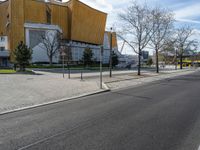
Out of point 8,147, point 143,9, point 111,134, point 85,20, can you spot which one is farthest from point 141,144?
point 85,20

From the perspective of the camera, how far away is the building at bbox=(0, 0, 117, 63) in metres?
56.4

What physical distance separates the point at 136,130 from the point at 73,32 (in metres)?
67.3

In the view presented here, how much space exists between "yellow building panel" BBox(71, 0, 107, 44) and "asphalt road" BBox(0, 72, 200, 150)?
213 ft

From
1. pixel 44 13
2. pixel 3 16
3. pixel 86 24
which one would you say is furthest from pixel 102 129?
pixel 86 24

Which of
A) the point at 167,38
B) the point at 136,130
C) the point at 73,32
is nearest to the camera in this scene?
the point at 136,130

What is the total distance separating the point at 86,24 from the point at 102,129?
72.6 meters

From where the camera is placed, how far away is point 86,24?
74.8 meters

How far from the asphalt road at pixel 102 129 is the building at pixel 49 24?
4844 cm

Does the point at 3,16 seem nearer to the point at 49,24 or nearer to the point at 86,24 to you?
the point at 49,24

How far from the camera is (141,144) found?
4.24 metres

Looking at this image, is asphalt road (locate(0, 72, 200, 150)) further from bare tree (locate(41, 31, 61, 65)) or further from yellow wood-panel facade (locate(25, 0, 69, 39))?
yellow wood-panel facade (locate(25, 0, 69, 39))

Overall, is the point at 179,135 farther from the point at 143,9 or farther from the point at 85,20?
the point at 85,20

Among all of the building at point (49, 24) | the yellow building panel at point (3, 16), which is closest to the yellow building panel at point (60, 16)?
the building at point (49, 24)

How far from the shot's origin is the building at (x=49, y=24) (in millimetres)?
56375
